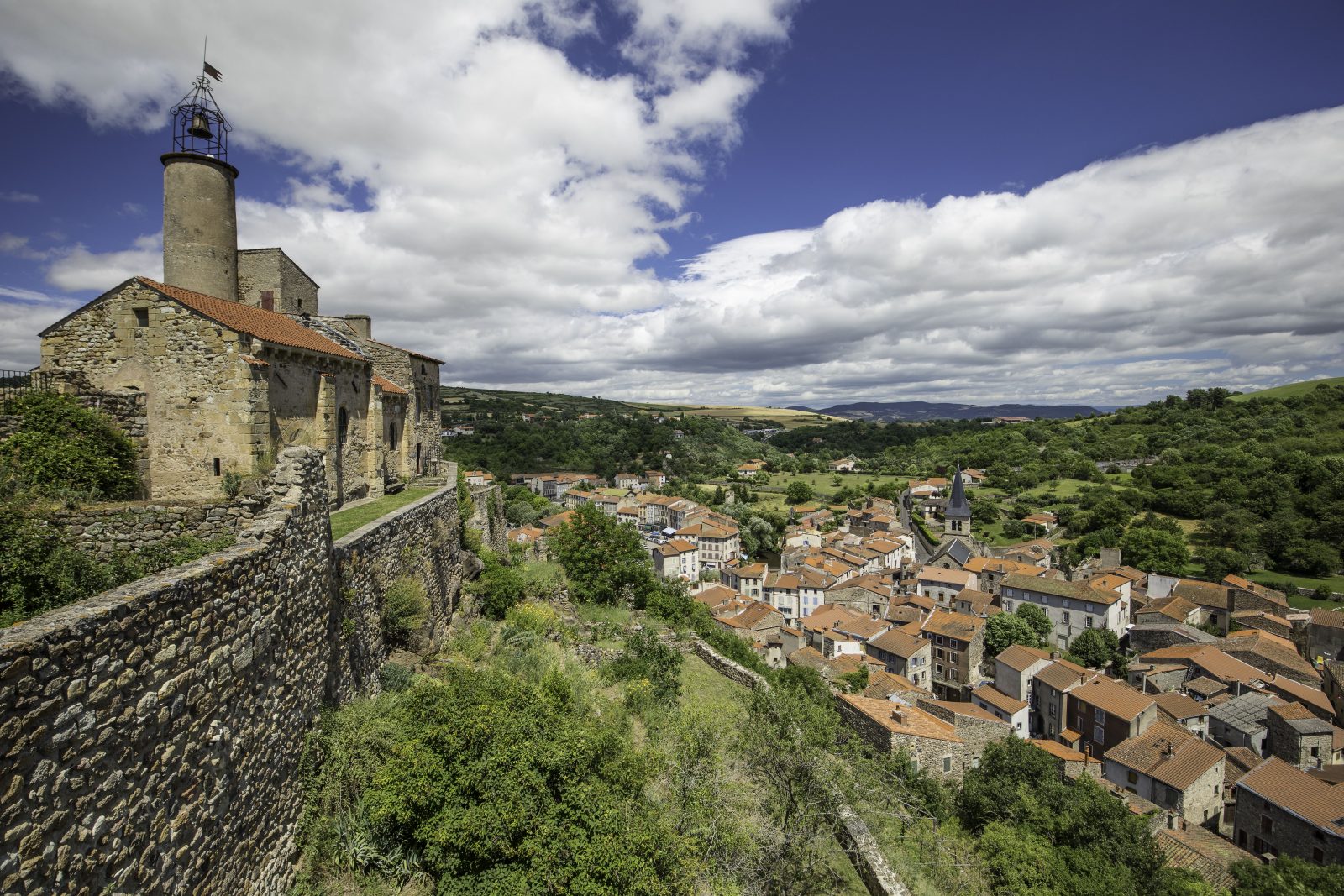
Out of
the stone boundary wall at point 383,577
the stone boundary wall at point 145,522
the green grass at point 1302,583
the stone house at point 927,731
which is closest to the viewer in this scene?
the stone boundary wall at point 145,522

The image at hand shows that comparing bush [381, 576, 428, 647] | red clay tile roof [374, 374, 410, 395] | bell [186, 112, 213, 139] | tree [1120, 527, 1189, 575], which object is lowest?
tree [1120, 527, 1189, 575]

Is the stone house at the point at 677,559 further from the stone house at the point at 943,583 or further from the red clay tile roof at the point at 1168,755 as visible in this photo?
the red clay tile roof at the point at 1168,755

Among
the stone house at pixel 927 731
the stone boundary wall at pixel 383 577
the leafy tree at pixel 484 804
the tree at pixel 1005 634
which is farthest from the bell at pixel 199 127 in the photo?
the tree at pixel 1005 634

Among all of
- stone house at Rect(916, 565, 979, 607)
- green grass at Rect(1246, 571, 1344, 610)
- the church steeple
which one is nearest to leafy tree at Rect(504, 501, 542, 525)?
stone house at Rect(916, 565, 979, 607)

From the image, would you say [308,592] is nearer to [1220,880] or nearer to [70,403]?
[70,403]

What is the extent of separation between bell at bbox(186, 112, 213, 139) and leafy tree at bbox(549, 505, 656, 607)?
15.6 m

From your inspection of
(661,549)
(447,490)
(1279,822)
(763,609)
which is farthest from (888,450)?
(447,490)

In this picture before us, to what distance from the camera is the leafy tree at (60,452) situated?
298 inches

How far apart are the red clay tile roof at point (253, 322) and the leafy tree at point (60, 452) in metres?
2.33

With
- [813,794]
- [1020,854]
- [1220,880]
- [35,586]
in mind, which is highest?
[35,586]

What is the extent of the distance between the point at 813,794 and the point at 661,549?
2572 inches

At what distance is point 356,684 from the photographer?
8.34 m

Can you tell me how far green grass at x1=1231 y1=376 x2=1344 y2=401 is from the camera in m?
130

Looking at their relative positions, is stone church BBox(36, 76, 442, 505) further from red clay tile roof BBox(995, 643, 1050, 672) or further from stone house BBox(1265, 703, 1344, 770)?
stone house BBox(1265, 703, 1344, 770)
